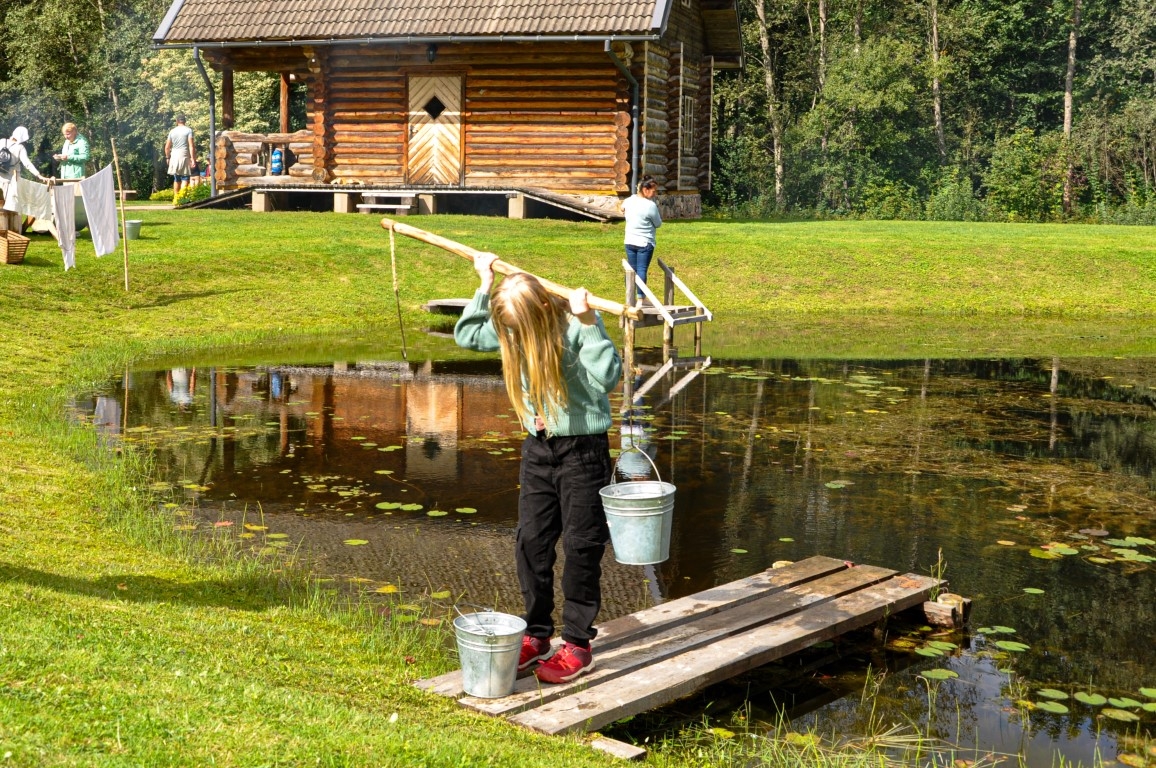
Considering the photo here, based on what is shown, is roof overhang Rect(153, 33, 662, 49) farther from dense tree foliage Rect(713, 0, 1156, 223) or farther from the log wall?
dense tree foliage Rect(713, 0, 1156, 223)

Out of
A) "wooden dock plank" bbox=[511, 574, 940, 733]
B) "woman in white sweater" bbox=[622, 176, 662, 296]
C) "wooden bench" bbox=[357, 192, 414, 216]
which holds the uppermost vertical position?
"wooden bench" bbox=[357, 192, 414, 216]

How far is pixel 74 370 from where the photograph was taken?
14258 millimetres

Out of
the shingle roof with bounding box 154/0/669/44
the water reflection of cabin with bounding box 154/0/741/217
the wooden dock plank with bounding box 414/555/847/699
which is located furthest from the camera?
the water reflection of cabin with bounding box 154/0/741/217

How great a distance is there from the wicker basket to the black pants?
15.0 m

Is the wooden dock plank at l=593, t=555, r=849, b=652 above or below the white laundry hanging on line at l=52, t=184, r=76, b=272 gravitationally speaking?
below

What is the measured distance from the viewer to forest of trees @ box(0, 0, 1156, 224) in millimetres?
39938

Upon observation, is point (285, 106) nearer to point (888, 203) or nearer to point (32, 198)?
point (32, 198)

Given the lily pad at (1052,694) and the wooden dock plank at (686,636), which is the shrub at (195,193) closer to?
the wooden dock plank at (686,636)

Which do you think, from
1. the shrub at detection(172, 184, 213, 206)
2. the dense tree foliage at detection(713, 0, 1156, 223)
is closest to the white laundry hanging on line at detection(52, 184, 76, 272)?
the shrub at detection(172, 184, 213, 206)

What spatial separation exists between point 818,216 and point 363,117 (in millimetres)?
14308

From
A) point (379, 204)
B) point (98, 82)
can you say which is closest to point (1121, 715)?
point (379, 204)

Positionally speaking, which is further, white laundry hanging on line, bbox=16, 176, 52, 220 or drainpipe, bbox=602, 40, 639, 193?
drainpipe, bbox=602, 40, 639, 193

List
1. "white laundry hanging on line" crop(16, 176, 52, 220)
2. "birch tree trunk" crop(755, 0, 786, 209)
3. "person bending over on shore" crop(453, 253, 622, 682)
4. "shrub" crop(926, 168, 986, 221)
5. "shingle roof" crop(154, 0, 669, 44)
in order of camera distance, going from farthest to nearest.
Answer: "birch tree trunk" crop(755, 0, 786, 209)
"shrub" crop(926, 168, 986, 221)
"shingle roof" crop(154, 0, 669, 44)
"white laundry hanging on line" crop(16, 176, 52, 220)
"person bending over on shore" crop(453, 253, 622, 682)

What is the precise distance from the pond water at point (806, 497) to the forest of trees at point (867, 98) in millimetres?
24559
